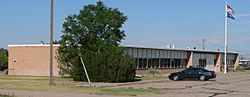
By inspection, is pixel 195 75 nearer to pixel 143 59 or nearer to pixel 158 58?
pixel 143 59

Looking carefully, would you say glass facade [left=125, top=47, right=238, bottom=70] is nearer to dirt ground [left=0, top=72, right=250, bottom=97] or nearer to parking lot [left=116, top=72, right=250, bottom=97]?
parking lot [left=116, top=72, right=250, bottom=97]

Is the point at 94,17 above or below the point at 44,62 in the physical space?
above

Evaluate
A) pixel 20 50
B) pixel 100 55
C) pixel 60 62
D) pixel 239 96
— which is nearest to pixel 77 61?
pixel 100 55

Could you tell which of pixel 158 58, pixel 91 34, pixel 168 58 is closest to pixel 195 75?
pixel 91 34

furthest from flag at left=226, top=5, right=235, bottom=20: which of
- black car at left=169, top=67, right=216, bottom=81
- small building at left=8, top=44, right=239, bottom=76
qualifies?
black car at left=169, top=67, right=216, bottom=81

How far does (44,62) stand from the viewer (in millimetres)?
53969

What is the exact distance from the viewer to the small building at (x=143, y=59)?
5431 centimetres

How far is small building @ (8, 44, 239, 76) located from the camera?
54312 mm

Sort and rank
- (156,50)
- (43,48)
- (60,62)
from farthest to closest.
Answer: (156,50)
(43,48)
(60,62)

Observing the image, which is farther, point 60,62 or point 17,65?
point 17,65

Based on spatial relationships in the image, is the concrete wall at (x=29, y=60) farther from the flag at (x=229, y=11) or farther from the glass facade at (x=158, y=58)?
the flag at (x=229, y=11)

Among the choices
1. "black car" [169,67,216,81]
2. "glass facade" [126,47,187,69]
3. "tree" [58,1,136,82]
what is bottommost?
"black car" [169,67,216,81]

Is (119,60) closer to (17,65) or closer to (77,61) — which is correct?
(77,61)

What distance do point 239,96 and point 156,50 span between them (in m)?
42.7
